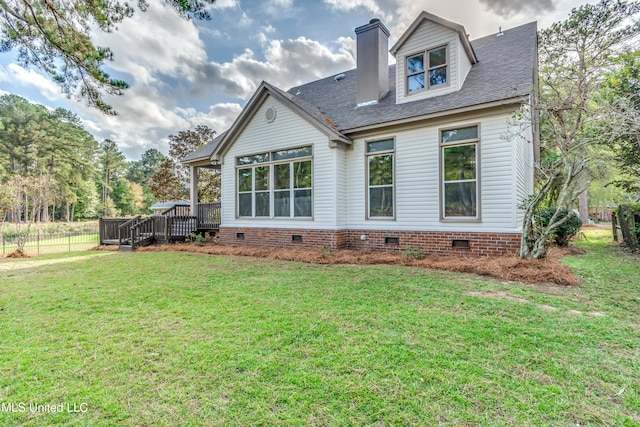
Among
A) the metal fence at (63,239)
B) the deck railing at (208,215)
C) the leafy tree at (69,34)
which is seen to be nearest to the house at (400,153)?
the deck railing at (208,215)

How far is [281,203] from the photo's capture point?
33.7 feet

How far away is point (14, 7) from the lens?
5.70 metres

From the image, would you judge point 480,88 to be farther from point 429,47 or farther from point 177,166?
point 177,166

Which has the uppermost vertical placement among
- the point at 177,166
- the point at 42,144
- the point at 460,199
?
the point at 42,144

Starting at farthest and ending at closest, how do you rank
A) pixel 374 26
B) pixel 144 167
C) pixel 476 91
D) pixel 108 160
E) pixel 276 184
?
pixel 144 167 < pixel 108 160 < pixel 374 26 < pixel 276 184 < pixel 476 91

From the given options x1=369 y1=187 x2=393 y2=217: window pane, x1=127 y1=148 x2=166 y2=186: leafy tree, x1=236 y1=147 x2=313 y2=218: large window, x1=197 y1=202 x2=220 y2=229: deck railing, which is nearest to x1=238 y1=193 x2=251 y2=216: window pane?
x1=236 y1=147 x2=313 y2=218: large window

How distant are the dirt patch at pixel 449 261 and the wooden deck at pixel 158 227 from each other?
143 cm

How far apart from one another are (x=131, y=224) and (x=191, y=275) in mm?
7887

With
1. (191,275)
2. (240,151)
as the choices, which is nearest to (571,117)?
(240,151)

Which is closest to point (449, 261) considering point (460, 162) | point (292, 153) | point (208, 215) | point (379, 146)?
point (460, 162)

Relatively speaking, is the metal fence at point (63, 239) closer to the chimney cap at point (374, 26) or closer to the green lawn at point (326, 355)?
the green lawn at point (326, 355)

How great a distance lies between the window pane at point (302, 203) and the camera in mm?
9734

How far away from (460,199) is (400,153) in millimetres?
2087

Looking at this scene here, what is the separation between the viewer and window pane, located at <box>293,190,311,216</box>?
31.9 feet
